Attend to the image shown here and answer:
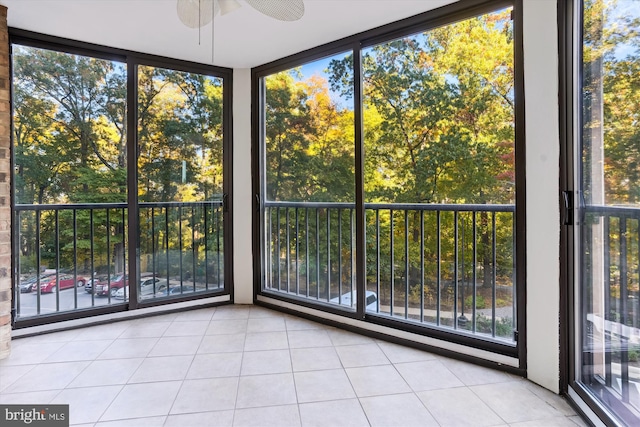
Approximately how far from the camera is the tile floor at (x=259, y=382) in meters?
1.69

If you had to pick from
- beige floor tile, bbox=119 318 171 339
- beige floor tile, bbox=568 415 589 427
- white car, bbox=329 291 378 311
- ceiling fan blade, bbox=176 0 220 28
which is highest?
ceiling fan blade, bbox=176 0 220 28

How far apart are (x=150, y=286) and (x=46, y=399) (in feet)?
4.85

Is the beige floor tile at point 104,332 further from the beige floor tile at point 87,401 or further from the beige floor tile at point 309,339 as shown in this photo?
the beige floor tile at point 309,339

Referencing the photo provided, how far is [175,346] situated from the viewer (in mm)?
2543

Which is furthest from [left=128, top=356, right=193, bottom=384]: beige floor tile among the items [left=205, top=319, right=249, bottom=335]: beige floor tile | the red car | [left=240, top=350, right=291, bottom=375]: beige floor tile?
the red car

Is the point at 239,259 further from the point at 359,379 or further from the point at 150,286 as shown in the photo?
the point at 359,379

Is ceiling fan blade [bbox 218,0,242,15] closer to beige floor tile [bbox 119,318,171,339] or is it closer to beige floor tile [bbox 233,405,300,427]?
beige floor tile [bbox 233,405,300,427]

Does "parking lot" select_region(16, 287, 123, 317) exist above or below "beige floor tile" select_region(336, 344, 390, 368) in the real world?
above

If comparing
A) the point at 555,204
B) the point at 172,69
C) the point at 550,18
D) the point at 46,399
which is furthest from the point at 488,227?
the point at 172,69

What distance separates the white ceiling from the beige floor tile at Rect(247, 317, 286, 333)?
245 cm

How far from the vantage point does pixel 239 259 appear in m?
3.62

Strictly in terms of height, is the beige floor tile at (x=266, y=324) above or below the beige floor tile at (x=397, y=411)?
above

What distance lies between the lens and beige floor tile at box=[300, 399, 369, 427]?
1.64 metres

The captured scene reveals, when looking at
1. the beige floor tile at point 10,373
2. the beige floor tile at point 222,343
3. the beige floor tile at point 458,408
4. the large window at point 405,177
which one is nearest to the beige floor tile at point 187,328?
the beige floor tile at point 222,343
